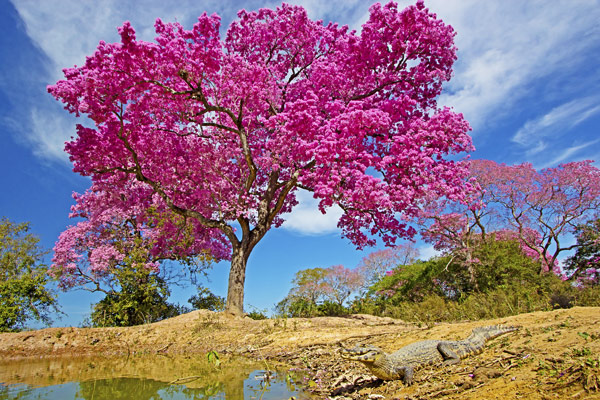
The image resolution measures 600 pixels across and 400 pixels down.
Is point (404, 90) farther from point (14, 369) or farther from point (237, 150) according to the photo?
point (14, 369)

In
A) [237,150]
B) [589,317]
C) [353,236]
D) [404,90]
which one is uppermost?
[404,90]

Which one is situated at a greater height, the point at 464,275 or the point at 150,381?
the point at 464,275

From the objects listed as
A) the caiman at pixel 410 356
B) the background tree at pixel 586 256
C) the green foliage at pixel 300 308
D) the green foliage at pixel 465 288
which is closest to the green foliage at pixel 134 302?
the green foliage at pixel 300 308

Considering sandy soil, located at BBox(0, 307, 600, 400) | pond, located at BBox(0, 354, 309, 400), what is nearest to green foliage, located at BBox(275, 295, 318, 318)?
sandy soil, located at BBox(0, 307, 600, 400)

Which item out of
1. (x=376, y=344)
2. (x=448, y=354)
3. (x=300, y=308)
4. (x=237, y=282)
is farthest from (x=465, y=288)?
(x=448, y=354)

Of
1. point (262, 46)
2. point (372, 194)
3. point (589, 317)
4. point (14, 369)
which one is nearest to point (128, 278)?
point (14, 369)

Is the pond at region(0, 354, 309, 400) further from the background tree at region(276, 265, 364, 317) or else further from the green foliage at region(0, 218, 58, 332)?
the background tree at region(276, 265, 364, 317)

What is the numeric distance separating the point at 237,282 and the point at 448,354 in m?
9.68

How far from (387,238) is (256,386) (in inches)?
402

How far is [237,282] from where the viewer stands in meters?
13.4

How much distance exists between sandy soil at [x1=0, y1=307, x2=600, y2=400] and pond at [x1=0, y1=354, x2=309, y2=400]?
731mm

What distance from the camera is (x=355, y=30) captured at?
1418cm

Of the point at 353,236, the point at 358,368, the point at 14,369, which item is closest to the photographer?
the point at 358,368

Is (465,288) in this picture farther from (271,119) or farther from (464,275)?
(271,119)
